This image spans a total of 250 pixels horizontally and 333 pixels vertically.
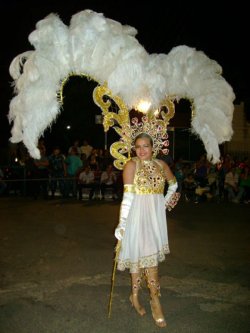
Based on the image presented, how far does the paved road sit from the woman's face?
1.76 meters

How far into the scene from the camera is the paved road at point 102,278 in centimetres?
430

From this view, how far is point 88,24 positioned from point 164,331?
3333mm

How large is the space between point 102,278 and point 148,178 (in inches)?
80.1

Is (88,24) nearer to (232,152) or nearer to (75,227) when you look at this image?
(75,227)

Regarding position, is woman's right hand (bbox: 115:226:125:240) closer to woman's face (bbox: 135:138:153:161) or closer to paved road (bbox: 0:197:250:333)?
woman's face (bbox: 135:138:153:161)

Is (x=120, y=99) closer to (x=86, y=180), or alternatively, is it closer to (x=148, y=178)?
(x=148, y=178)

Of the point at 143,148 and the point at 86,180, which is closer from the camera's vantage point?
the point at 143,148

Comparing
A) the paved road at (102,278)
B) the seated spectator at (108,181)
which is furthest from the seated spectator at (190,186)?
the paved road at (102,278)

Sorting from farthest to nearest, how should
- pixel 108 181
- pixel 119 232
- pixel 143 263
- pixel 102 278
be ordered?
pixel 108 181
pixel 102 278
pixel 143 263
pixel 119 232

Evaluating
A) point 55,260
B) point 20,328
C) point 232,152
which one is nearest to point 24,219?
point 55,260

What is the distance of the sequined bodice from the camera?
4.35 meters

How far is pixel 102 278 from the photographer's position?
5.69m

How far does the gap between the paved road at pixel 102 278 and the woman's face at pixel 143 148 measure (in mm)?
1761

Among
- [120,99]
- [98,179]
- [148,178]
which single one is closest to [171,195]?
[148,178]
